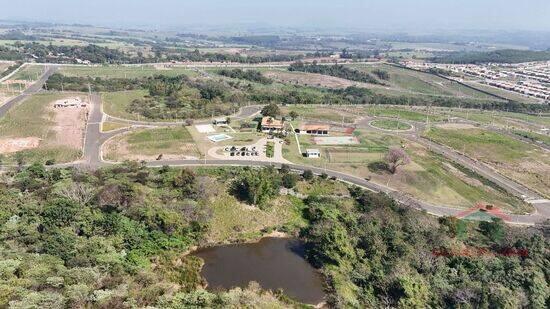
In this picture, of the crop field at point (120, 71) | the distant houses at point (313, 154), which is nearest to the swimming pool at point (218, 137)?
the distant houses at point (313, 154)

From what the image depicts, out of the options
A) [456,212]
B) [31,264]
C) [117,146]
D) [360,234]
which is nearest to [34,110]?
[117,146]

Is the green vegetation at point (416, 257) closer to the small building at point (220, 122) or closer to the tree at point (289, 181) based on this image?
the tree at point (289, 181)

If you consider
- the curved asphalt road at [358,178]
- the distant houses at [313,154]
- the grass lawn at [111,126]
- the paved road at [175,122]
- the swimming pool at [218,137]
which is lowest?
the curved asphalt road at [358,178]

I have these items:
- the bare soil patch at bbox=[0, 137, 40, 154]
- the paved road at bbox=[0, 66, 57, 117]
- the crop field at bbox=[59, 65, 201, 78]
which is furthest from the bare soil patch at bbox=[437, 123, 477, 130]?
the paved road at bbox=[0, 66, 57, 117]

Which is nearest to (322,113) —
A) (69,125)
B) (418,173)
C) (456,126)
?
(456,126)

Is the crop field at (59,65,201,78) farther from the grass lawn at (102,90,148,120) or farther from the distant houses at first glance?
the distant houses

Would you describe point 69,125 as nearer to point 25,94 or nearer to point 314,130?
point 25,94
